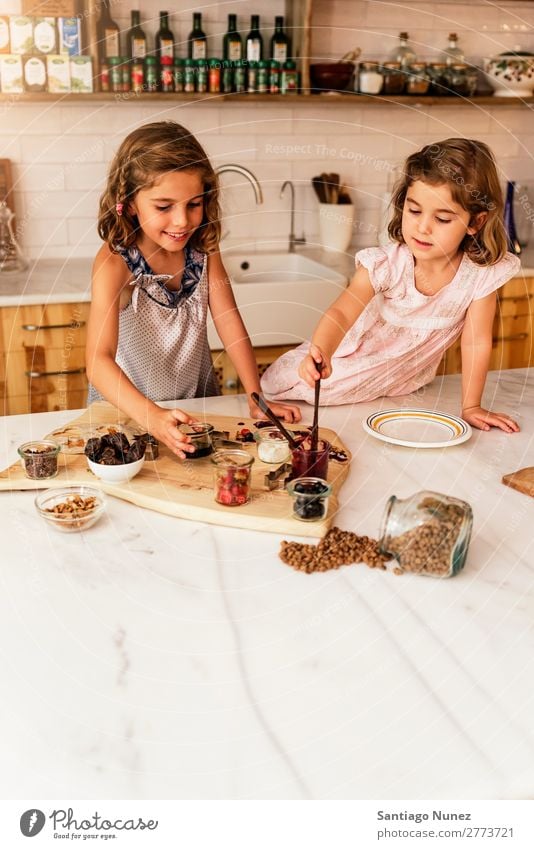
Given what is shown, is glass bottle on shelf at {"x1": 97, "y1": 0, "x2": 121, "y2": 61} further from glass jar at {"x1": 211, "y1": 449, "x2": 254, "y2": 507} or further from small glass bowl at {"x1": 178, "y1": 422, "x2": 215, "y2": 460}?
glass jar at {"x1": 211, "y1": 449, "x2": 254, "y2": 507}

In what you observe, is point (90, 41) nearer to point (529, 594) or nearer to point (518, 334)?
point (518, 334)

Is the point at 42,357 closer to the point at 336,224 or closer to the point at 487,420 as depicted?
the point at 336,224

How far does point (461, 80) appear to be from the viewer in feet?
9.55

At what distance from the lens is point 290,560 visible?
3.48ft

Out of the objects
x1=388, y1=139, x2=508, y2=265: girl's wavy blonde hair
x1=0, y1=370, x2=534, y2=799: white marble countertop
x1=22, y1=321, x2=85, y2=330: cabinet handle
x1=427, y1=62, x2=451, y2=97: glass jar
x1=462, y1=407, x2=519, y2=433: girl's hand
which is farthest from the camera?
x1=427, y1=62, x2=451, y2=97: glass jar

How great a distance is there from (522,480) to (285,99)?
6.07ft

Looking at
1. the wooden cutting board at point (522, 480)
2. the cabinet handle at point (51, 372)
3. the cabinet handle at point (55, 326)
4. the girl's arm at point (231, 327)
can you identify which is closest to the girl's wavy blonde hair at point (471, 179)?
the girl's arm at point (231, 327)

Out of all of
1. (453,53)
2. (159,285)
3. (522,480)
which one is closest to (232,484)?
(522,480)

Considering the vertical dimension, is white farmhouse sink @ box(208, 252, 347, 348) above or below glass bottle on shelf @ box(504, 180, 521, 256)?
below

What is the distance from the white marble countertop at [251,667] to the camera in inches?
29.1

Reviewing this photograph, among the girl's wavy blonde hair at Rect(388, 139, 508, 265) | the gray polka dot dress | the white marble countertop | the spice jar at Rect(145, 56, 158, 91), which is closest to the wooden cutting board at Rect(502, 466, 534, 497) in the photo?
the white marble countertop

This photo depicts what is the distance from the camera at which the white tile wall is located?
2.72m

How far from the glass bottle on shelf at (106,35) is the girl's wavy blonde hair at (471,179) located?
1.33m

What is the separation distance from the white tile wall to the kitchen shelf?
48 millimetres
